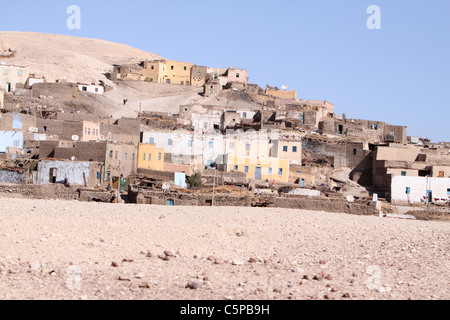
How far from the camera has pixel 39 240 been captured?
560 inches

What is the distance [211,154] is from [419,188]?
1053 cm

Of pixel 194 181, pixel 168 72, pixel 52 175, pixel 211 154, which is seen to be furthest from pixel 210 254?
pixel 168 72

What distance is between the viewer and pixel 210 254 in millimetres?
14398

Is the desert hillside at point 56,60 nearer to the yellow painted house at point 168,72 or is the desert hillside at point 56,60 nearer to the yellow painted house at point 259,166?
the yellow painted house at point 168,72

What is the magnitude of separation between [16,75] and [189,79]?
1658 centimetres

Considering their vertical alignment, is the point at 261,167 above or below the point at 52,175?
above

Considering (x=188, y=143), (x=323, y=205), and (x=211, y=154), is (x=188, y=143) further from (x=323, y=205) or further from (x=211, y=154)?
(x=323, y=205)

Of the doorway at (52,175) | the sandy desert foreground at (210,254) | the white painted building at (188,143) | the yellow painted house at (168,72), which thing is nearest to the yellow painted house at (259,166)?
the white painted building at (188,143)

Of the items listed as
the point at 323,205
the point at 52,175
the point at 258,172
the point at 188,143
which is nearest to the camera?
the point at 323,205

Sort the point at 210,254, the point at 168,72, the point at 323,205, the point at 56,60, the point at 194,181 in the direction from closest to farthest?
1. the point at 210,254
2. the point at 323,205
3. the point at 194,181
4. the point at 168,72
5. the point at 56,60

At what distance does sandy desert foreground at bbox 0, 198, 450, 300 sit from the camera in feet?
37.9

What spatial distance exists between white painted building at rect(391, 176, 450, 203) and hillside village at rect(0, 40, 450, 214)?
5 cm

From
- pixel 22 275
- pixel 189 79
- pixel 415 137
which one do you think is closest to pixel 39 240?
pixel 22 275
